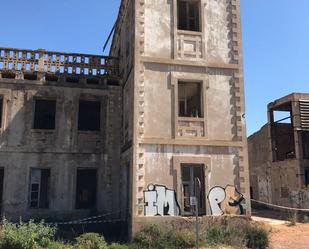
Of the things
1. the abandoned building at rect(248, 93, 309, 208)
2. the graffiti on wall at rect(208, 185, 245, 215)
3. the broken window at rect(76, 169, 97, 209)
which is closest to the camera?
the graffiti on wall at rect(208, 185, 245, 215)

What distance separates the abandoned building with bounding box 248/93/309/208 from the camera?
25000 mm

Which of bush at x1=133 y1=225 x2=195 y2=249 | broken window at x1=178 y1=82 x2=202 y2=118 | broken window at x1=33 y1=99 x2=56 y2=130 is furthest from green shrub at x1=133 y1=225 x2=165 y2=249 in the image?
broken window at x1=33 y1=99 x2=56 y2=130

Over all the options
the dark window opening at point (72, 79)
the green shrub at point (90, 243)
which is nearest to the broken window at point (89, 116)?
the dark window opening at point (72, 79)

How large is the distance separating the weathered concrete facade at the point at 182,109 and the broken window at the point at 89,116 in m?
2.82

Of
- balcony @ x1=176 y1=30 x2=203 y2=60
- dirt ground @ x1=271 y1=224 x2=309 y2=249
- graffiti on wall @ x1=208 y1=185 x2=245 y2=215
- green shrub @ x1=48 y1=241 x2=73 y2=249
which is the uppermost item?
balcony @ x1=176 y1=30 x2=203 y2=60

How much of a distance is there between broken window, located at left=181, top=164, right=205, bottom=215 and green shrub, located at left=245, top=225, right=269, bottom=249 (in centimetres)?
193

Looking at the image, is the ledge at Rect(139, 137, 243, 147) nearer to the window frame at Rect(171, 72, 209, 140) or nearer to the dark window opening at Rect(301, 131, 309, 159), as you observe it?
the window frame at Rect(171, 72, 209, 140)

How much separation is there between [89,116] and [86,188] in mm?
3667

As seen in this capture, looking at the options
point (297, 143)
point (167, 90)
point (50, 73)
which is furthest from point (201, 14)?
point (297, 143)

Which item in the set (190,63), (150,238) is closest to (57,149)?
(150,238)

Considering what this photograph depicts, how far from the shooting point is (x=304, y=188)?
24375mm

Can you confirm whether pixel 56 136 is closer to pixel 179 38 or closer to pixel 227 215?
pixel 179 38

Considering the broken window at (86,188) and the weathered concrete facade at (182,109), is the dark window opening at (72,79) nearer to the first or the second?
the weathered concrete facade at (182,109)

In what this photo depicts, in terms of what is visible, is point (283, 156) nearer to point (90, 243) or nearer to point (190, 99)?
point (190, 99)
